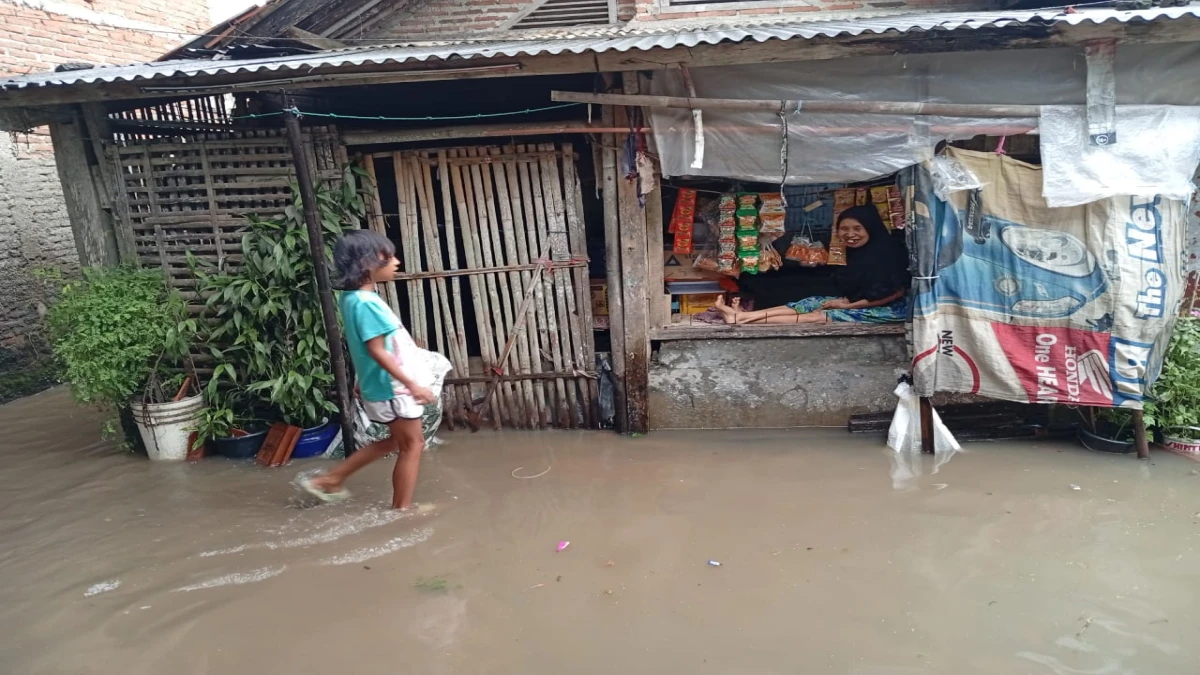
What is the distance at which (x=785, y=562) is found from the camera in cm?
367

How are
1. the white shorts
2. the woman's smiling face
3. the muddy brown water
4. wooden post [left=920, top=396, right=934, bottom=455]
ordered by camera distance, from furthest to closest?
the woman's smiling face
wooden post [left=920, top=396, right=934, bottom=455]
the white shorts
the muddy brown water

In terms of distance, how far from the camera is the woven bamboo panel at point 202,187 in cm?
543

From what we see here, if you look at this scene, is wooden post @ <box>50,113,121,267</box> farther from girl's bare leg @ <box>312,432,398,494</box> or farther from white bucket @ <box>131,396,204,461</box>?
girl's bare leg @ <box>312,432,398,494</box>

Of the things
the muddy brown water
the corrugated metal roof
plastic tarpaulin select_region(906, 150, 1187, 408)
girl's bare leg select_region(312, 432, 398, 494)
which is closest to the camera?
the muddy brown water

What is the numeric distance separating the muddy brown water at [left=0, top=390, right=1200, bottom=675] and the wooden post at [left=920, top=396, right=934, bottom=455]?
0.23 m

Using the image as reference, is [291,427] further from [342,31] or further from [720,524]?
[342,31]

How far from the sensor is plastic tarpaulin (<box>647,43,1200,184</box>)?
14.9ft

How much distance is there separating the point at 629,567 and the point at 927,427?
2468 mm

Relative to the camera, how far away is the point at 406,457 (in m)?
4.20

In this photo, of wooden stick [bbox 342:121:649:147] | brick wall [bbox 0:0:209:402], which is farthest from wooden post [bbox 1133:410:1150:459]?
brick wall [bbox 0:0:209:402]

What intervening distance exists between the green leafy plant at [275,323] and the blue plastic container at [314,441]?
0.22 ft

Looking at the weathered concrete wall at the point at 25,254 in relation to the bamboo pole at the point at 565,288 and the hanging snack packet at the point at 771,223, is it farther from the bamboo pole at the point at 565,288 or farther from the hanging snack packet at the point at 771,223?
the hanging snack packet at the point at 771,223

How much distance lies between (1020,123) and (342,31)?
5935 millimetres

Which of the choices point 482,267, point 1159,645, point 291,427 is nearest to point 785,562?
point 1159,645
